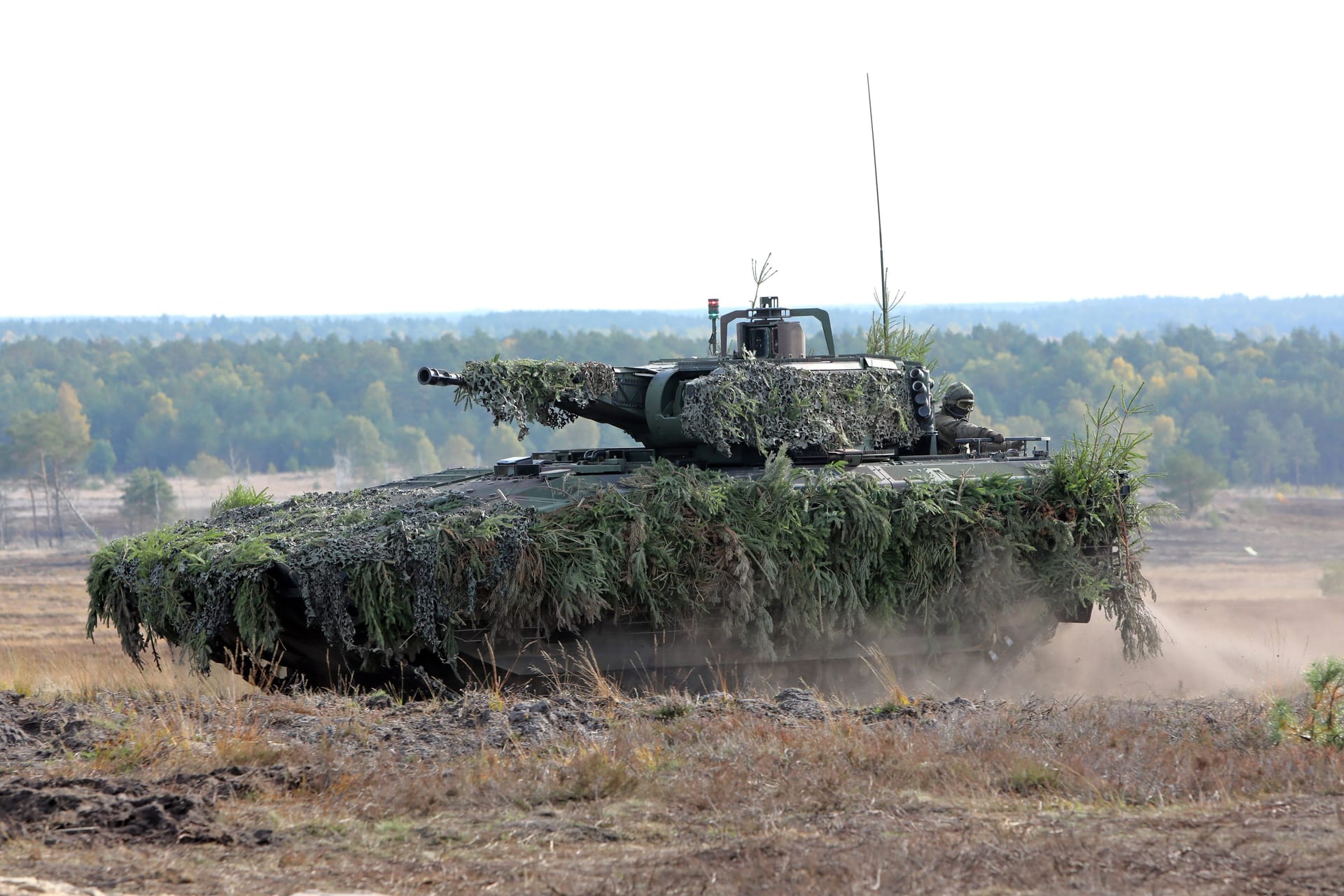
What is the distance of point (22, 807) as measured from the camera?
6480 mm

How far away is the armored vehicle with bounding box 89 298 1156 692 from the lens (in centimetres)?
953

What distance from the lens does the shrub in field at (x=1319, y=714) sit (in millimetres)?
8102

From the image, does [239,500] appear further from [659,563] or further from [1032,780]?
[1032,780]

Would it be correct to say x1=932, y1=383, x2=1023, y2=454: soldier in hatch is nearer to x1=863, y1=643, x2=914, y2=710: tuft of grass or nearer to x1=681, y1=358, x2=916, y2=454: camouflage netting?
x1=681, y1=358, x2=916, y2=454: camouflage netting

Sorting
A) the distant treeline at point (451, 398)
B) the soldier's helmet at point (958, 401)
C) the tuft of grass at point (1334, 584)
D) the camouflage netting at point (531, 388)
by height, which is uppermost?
the camouflage netting at point (531, 388)

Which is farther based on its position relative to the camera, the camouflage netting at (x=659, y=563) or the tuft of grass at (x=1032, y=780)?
the camouflage netting at (x=659, y=563)

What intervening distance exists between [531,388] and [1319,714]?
567 cm

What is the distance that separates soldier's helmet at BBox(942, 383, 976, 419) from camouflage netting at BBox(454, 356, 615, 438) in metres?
3.32

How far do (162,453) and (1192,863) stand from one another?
8825cm

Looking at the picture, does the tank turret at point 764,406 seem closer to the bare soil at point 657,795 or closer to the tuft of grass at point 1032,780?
the bare soil at point 657,795

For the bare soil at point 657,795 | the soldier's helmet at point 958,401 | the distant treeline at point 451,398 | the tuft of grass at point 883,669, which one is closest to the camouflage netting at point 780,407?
the soldier's helmet at point 958,401

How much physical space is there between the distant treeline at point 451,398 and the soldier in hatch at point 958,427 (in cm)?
6574

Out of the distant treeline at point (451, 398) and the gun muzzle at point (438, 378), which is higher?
the gun muzzle at point (438, 378)

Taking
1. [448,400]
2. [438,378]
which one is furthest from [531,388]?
[448,400]
